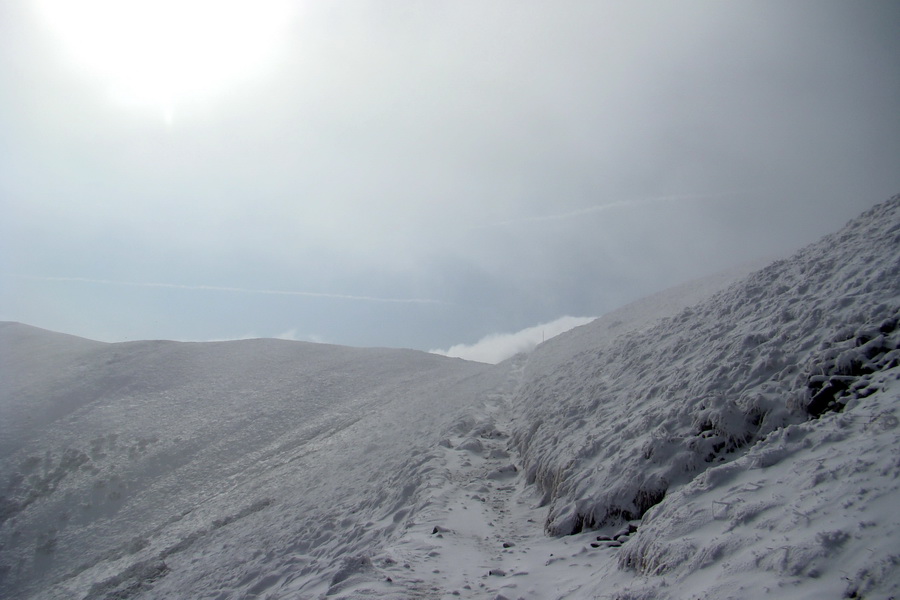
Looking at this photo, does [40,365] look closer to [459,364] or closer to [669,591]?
[459,364]

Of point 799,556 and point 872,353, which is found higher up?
point 872,353

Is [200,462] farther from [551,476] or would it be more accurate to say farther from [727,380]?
[727,380]

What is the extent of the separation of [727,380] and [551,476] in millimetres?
5197

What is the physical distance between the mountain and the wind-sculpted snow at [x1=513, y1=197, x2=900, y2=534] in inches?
2.2

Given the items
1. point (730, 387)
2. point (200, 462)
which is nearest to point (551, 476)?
point (730, 387)

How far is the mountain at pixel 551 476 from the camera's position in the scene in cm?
697

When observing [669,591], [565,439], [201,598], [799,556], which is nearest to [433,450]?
[565,439]

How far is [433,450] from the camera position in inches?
759

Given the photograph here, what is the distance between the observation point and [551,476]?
13.5m

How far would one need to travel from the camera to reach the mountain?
6.97 meters

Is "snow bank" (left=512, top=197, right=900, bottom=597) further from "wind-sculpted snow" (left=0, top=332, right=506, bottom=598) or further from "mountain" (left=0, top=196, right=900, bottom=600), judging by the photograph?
"wind-sculpted snow" (left=0, top=332, right=506, bottom=598)

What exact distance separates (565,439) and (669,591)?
8350 mm

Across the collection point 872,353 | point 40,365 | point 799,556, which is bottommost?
point 799,556

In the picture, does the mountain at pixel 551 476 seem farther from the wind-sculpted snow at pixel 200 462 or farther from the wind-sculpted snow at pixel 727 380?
the wind-sculpted snow at pixel 200 462
